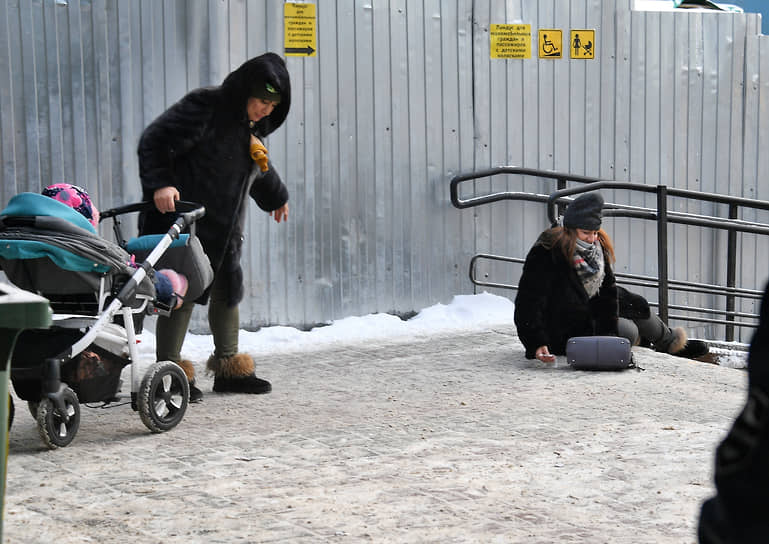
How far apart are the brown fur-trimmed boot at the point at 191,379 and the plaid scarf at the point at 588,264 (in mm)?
2386

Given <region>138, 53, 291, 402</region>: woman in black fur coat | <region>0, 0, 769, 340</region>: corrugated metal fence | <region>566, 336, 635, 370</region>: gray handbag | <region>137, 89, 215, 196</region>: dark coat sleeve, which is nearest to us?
<region>137, 89, 215, 196</region>: dark coat sleeve

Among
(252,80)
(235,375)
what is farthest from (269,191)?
(235,375)

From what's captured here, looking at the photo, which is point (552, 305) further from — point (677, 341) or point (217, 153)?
point (217, 153)

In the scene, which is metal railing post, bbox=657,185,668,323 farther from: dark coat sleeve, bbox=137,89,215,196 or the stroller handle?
the stroller handle

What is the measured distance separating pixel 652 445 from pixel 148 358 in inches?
139

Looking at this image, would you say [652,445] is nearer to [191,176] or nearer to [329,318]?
[191,176]

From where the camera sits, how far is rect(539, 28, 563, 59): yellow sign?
28.9ft

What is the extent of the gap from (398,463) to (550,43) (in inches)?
212

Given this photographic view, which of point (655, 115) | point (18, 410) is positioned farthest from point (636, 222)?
point (18, 410)

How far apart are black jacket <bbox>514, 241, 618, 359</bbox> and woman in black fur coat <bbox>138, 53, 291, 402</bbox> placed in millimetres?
1804

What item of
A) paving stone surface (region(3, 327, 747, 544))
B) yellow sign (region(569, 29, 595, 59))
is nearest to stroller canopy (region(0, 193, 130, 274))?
paving stone surface (region(3, 327, 747, 544))

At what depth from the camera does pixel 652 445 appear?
4562mm

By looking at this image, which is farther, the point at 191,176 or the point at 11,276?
the point at 191,176

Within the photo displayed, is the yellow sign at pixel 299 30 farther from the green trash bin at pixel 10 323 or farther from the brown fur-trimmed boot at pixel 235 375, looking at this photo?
the green trash bin at pixel 10 323
